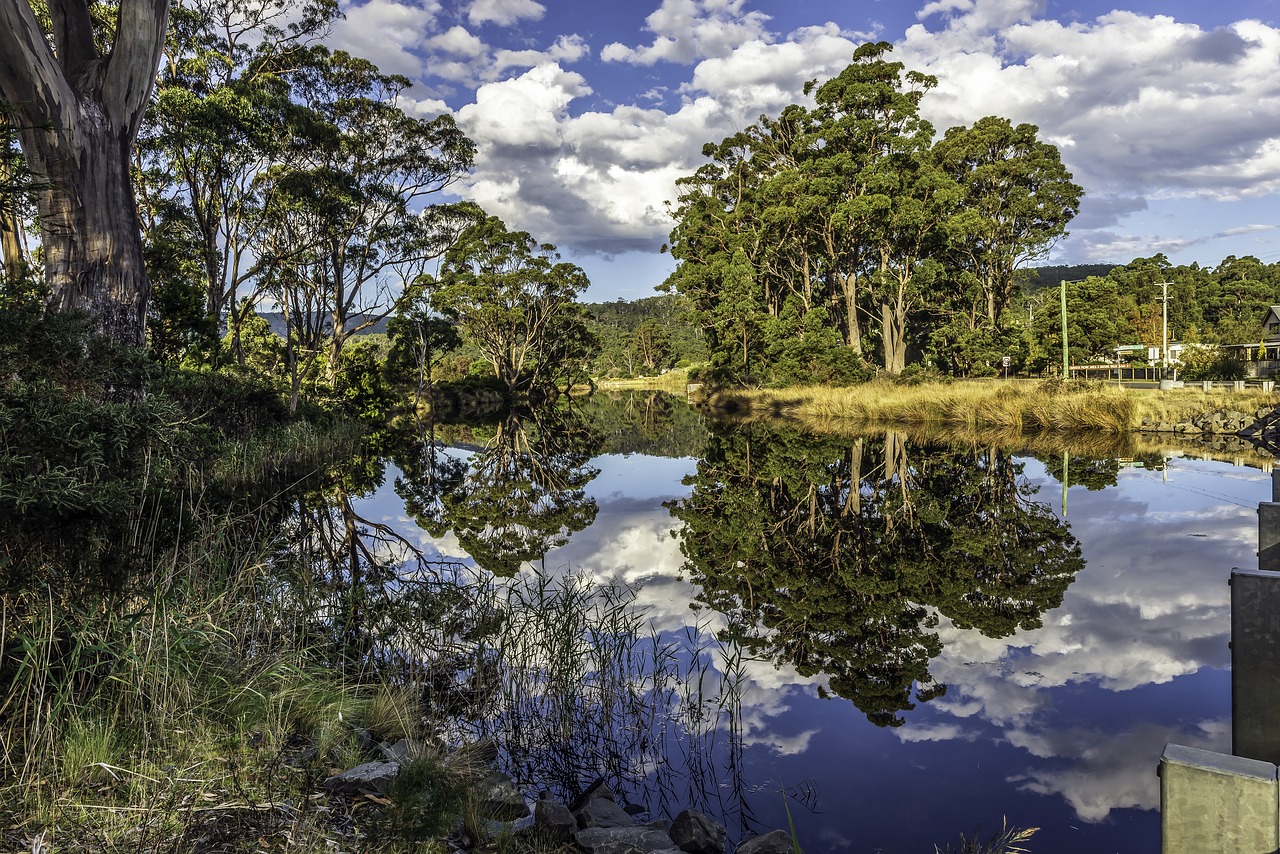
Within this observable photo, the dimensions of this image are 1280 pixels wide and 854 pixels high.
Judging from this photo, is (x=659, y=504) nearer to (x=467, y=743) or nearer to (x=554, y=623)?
(x=554, y=623)

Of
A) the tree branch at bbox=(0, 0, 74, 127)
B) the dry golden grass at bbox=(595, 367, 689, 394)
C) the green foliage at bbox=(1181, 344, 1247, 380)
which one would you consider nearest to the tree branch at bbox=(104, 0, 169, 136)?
the tree branch at bbox=(0, 0, 74, 127)

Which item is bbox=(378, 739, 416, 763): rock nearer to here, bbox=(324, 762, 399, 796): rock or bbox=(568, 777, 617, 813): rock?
bbox=(324, 762, 399, 796): rock

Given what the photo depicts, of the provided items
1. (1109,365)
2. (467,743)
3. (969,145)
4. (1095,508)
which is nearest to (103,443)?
(467,743)

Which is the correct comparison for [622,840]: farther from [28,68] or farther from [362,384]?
[362,384]

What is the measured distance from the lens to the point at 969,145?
3438 centimetres

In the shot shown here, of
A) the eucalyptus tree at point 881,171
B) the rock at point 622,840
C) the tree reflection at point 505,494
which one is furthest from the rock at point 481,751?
the eucalyptus tree at point 881,171

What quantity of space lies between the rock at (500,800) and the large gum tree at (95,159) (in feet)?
24.3

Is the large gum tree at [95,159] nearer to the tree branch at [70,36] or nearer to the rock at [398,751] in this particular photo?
the tree branch at [70,36]

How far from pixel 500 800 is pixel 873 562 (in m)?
6.09

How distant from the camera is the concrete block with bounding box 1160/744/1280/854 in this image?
2.22m

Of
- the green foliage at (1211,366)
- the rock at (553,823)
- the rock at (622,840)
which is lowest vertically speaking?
the rock at (622,840)

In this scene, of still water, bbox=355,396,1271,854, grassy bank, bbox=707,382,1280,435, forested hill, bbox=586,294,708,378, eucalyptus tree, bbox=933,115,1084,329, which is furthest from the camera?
forested hill, bbox=586,294,708,378

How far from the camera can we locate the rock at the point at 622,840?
3.23m

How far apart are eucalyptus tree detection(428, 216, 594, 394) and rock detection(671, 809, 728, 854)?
121 ft
